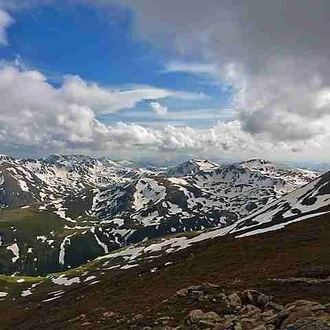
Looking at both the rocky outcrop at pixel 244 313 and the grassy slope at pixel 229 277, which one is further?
the grassy slope at pixel 229 277

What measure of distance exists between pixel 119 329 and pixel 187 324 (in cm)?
835

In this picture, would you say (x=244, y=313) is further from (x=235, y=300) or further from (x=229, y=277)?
(x=229, y=277)

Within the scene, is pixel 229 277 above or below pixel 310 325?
below

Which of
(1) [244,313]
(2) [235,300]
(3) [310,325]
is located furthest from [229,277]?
(3) [310,325]

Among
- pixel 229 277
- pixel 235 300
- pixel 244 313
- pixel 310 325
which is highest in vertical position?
pixel 310 325

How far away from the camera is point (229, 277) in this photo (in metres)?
65.3

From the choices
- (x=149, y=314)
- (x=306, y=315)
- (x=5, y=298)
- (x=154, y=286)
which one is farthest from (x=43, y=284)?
(x=306, y=315)

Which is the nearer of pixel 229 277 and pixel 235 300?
pixel 235 300

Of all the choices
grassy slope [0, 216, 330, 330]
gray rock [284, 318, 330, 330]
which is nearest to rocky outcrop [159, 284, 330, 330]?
gray rock [284, 318, 330, 330]

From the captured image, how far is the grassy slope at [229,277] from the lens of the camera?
156 ft

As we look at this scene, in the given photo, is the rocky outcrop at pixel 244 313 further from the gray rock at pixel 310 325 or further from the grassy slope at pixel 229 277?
the grassy slope at pixel 229 277

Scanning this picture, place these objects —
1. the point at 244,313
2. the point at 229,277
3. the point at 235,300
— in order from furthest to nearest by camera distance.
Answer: the point at 229,277 → the point at 235,300 → the point at 244,313

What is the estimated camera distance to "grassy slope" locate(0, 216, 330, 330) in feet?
156

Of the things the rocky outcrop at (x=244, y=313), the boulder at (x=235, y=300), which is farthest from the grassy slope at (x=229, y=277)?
the boulder at (x=235, y=300)
